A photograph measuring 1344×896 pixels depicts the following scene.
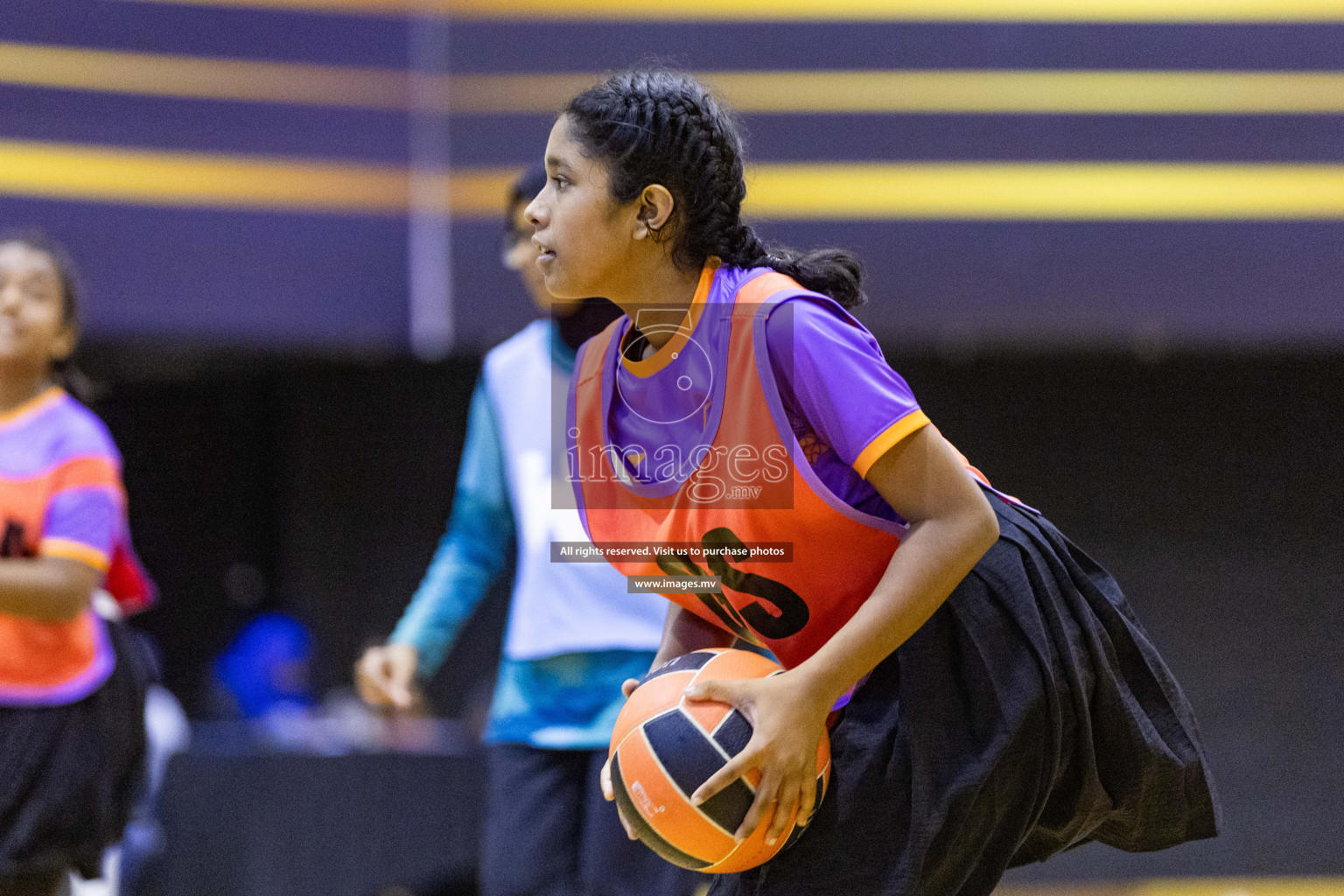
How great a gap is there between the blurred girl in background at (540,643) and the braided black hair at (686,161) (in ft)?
2.05

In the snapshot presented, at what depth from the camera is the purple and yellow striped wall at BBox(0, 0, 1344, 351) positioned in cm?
366

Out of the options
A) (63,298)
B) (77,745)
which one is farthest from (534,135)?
(77,745)

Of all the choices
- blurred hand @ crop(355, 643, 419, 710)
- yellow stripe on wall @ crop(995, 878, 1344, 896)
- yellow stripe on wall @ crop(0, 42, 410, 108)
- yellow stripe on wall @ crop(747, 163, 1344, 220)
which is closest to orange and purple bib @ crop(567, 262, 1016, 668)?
blurred hand @ crop(355, 643, 419, 710)

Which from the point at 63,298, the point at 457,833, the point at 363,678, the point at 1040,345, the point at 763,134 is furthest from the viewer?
the point at 1040,345

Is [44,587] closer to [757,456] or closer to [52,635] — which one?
[52,635]

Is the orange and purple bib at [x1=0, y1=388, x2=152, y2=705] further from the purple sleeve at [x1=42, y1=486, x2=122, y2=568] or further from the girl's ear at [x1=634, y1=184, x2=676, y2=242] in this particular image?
the girl's ear at [x1=634, y1=184, x2=676, y2=242]

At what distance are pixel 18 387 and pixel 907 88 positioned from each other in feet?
8.60

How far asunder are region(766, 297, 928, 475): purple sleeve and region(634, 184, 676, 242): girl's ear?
197mm

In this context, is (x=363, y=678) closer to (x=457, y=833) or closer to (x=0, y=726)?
(x=0, y=726)

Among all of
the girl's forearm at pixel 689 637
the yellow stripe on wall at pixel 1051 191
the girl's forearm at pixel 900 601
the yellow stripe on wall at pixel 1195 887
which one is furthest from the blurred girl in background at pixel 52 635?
the yellow stripe on wall at pixel 1195 887

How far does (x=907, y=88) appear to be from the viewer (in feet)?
12.4

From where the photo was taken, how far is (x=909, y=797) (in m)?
1.35

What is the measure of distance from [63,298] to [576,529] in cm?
140

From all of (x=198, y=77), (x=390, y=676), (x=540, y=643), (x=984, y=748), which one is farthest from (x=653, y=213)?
(x=198, y=77)
